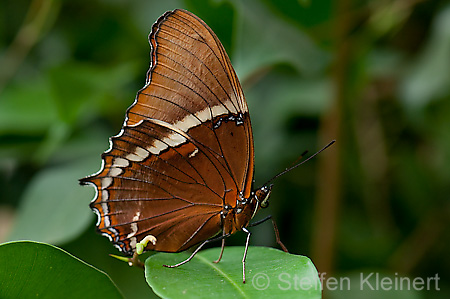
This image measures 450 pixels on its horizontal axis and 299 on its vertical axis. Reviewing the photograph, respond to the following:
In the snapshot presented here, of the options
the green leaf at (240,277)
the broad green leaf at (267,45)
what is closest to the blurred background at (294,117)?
the broad green leaf at (267,45)

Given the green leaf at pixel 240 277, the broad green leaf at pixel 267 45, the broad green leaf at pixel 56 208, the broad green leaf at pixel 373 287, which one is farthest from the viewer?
the broad green leaf at pixel 373 287

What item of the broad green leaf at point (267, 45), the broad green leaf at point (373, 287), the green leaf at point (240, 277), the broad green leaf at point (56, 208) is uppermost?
the broad green leaf at point (267, 45)

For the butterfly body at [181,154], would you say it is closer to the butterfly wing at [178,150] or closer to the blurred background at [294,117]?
the butterfly wing at [178,150]

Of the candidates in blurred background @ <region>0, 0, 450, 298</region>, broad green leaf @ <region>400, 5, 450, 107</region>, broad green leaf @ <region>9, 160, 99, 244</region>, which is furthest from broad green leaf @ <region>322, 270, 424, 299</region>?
broad green leaf @ <region>9, 160, 99, 244</region>

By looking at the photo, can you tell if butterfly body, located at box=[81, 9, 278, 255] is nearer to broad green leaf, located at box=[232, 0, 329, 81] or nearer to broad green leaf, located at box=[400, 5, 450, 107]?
broad green leaf, located at box=[232, 0, 329, 81]

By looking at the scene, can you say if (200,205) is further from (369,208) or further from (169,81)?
(369,208)

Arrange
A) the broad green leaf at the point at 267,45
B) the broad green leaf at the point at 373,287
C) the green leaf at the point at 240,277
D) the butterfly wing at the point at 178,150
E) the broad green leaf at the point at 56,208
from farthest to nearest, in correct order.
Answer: the broad green leaf at the point at 373,287 < the broad green leaf at the point at 56,208 < the broad green leaf at the point at 267,45 < the butterfly wing at the point at 178,150 < the green leaf at the point at 240,277

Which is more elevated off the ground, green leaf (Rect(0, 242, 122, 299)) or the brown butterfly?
the brown butterfly

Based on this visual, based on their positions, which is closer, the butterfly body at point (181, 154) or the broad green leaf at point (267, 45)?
the butterfly body at point (181, 154)

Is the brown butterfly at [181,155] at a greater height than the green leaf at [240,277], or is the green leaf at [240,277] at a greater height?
the brown butterfly at [181,155]
